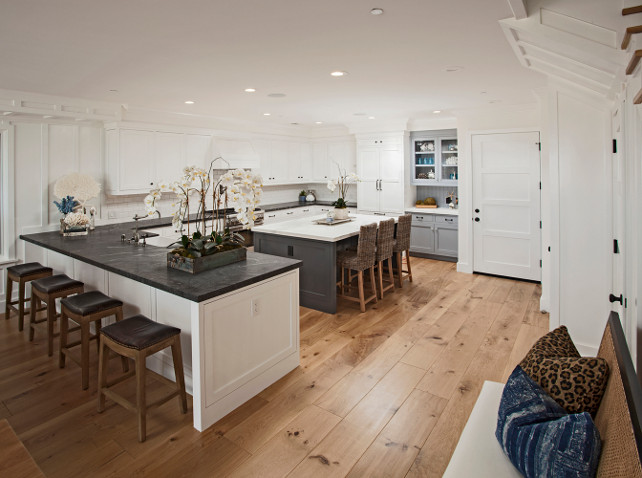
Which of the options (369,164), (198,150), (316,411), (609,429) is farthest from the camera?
(369,164)

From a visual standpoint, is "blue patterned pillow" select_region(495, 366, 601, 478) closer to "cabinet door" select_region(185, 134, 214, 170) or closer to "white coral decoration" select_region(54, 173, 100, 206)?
"white coral decoration" select_region(54, 173, 100, 206)

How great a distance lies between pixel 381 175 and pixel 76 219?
5034 millimetres

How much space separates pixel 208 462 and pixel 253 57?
2.79m

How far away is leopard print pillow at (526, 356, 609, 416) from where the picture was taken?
151 cm

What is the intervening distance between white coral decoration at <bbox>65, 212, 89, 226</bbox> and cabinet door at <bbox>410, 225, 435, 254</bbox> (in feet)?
16.6

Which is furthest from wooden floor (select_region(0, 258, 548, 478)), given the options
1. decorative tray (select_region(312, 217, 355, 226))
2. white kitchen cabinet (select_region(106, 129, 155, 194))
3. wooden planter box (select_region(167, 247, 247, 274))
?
white kitchen cabinet (select_region(106, 129, 155, 194))

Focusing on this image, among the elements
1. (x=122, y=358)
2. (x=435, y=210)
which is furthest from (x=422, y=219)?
(x=122, y=358)

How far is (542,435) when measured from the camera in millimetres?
1369

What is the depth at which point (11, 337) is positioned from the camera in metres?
3.90

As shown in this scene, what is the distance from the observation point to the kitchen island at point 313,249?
454 centimetres

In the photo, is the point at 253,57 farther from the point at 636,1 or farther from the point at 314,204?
the point at 314,204

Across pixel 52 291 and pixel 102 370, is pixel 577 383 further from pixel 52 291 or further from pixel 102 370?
pixel 52 291

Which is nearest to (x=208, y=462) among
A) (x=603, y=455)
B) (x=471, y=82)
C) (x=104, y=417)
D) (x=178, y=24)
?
(x=104, y=417)

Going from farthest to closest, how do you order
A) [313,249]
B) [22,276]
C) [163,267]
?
[313,249]
[22,276]
[163,267]
